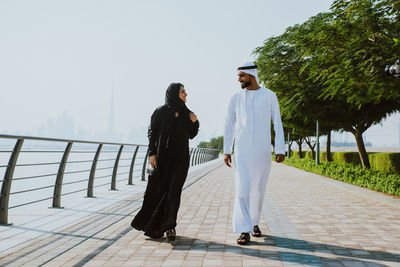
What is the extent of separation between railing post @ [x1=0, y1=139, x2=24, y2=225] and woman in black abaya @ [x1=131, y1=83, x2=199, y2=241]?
1944 millimetres

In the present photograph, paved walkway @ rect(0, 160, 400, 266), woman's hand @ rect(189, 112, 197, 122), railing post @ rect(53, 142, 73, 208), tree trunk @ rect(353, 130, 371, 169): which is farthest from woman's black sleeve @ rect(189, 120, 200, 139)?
tree trunk @ rect(353, 130, 371, 169)

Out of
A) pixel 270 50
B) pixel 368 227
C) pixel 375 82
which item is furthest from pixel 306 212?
pixel 270 50

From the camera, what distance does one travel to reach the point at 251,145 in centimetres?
483

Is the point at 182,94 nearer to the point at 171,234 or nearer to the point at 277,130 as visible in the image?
the point at 277,130

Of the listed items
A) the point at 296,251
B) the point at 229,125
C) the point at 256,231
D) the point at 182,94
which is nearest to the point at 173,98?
the point at 182,94

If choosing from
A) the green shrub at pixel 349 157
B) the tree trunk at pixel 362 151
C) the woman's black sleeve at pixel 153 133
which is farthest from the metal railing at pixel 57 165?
Answer: the green shrub at pixel 349 157

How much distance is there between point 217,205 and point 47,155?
3225mm

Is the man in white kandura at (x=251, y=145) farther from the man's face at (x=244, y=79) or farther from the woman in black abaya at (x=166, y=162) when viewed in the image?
the woman in black abaya at (x=166, y=162)

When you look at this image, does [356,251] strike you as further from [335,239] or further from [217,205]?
[217,205]

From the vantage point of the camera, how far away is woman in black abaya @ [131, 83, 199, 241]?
198 inches

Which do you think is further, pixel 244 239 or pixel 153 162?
pixel 153 162

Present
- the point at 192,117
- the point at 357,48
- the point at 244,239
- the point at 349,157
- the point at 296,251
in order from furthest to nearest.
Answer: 1. the point at 349,157
2. the point at 357,48
3. the point at 192,117
4. the point at 244,239
5. the point at 296,251

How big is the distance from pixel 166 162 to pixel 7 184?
7.64 feet

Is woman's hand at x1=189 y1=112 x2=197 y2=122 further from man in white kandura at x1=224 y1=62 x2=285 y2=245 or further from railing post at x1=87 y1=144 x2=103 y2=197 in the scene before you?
railing post at x1=87 y1=144 x2=103 y2=197
